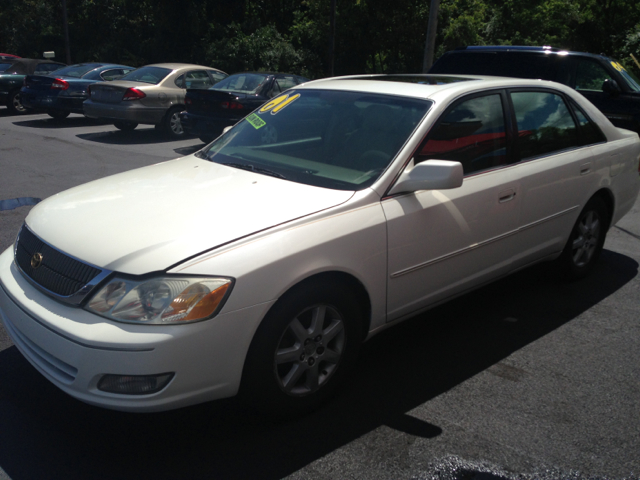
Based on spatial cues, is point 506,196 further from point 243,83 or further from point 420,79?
point 243,83

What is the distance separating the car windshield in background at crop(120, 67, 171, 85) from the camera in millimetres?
13422

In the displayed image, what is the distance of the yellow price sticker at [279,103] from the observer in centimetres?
434

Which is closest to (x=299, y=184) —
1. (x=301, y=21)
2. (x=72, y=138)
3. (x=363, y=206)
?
(x=363, y=206)

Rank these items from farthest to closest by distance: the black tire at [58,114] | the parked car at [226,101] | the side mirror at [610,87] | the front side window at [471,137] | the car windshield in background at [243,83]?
the black tire at [58,114]
the car windshield in background at [243,83]
the parked car at [226,101]
the side mirror at [610,87]
the front side window at [471,137]

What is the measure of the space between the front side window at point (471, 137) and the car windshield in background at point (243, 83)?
801 centimetres

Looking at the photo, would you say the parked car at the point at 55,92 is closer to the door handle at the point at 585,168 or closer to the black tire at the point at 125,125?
the black tire at the point at 125,125

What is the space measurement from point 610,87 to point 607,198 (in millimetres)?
4424

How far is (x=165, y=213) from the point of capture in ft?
10.1

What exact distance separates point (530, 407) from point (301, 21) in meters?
28.6

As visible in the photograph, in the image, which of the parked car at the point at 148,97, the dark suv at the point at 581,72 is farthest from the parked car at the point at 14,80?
the dark suv at the point at 581,72

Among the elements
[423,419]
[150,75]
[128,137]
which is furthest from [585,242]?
[150,75]

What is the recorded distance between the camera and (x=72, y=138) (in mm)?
12883

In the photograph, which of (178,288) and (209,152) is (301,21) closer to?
(209,152)

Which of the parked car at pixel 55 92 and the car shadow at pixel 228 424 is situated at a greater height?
the parked car at pixel 55 92
